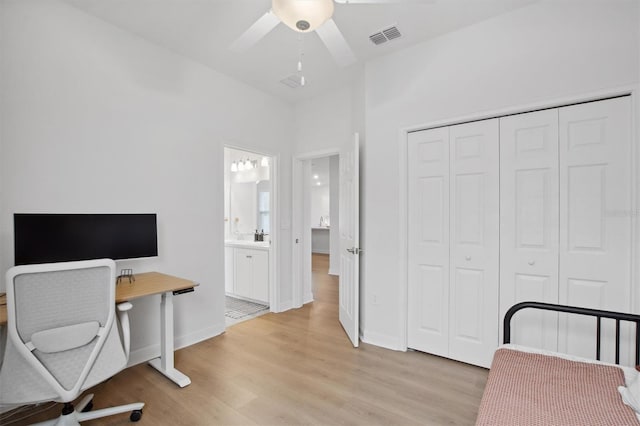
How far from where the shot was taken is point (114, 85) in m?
2.57

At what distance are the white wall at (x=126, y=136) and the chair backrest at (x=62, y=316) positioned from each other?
90 centimetres

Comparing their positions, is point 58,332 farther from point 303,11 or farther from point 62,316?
point 303,11

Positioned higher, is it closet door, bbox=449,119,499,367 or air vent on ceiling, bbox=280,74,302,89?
air vent on ceiling, bbox=280,74,302,89

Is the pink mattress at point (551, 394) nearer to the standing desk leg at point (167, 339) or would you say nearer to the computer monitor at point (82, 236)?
the standing desk leg at point (167, 339)

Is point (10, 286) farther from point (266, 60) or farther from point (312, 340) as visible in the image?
point (266, 60)

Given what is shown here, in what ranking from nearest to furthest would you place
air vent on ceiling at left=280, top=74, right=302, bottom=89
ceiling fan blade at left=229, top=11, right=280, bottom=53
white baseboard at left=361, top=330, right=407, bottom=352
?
ceiling fan blade at left=229, top=11, right=280, bottom=53
white baseboard at left=361, top=330, right=407, bottom=352
air vent on ceiling at left=280, top=74, right=302, bottom=89

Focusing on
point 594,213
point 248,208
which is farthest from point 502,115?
point 248,208

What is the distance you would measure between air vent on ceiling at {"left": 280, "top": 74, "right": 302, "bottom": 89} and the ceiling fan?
1656 millimetres

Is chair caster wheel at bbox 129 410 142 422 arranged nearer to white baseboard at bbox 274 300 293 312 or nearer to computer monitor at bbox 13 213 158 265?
computer monitor at bbox 13 213 158 265

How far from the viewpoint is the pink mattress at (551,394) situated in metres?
1.16

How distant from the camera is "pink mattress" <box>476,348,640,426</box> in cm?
116

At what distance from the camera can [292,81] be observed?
359cm

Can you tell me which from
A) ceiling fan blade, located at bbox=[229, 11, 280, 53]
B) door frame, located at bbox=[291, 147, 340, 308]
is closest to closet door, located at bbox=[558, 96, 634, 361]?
ceiling fan blade, located at bbox=[229, 11, 280, 53]

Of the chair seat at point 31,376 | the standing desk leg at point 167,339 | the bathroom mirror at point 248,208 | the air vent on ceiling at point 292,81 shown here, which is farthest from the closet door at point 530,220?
the bathroom mirror at point 248,208
